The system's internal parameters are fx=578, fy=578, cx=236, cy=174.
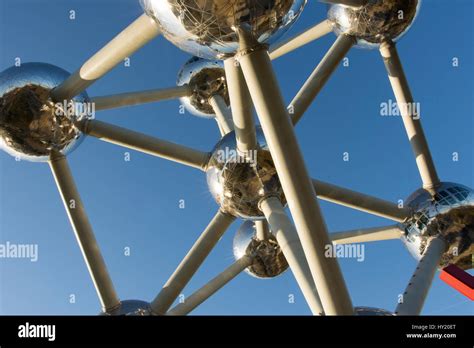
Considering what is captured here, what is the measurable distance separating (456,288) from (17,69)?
519 centimetres

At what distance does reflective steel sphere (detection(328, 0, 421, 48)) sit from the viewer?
7.83 metres

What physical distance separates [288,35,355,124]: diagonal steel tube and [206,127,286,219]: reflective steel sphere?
0.51 m

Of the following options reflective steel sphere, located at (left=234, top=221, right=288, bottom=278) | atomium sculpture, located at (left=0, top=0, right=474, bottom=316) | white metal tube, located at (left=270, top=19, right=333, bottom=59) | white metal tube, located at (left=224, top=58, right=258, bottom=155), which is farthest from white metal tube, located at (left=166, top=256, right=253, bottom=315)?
white metal tube, located at (left=270, top=19, right=333, bottom=59)

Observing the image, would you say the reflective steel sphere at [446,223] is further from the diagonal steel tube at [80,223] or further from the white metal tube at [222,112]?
the diagonal steel tube at [80,223]

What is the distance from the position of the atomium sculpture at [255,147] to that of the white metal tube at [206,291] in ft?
0.05

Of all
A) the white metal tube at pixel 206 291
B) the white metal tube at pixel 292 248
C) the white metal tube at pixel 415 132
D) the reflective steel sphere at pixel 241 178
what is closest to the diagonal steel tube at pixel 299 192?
the white metal tube at pixel 292 248

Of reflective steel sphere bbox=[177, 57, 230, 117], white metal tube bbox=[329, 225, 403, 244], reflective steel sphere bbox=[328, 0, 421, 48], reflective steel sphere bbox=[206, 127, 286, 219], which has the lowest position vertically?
white metal tube bbox=[329, 225, 403, 244]

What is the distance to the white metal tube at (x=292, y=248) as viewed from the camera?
5.06 m

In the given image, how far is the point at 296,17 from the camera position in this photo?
15.2 feet

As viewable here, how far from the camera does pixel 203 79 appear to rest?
380 inches

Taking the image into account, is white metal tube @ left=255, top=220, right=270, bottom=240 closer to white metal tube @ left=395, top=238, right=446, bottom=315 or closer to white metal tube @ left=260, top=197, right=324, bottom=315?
white metal tube @ left=260, top=197, right=324, bottom=315

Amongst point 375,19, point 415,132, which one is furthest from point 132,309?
point 375,19
